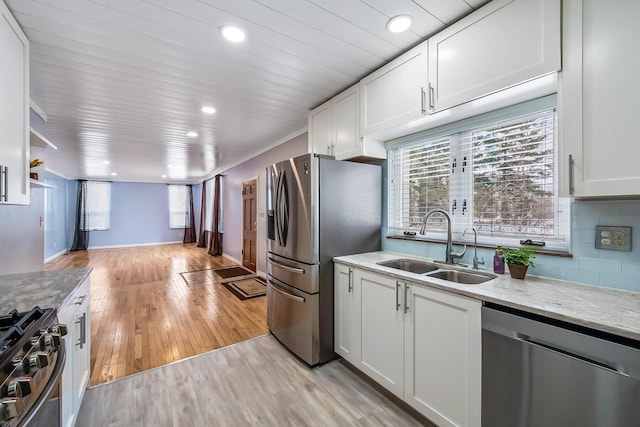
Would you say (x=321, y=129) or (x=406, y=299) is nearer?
(x=406, y=299)

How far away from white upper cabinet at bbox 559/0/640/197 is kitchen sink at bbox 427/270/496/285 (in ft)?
2.30

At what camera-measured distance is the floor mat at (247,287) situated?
4.19 m

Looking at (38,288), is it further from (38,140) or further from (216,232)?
(216,232)

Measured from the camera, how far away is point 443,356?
150 centimetres

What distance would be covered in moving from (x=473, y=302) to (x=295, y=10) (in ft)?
6.00

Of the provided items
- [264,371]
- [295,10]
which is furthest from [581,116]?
[264,371]

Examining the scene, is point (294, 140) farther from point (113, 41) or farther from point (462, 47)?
point (462, 47)

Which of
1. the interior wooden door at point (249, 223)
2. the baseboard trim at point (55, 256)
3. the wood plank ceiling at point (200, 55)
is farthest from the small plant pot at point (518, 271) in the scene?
the baseboard trim at point (55, 256)

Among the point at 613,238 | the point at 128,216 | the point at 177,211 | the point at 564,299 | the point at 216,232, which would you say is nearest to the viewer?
the point at 564,299

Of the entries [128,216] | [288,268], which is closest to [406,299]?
[288,268]

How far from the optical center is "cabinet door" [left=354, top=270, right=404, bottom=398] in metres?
1.76

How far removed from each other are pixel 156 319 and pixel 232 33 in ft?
10.6

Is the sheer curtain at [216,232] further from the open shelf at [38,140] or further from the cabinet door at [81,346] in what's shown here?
the cabinet door at [81,346]

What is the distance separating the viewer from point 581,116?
1.20m
